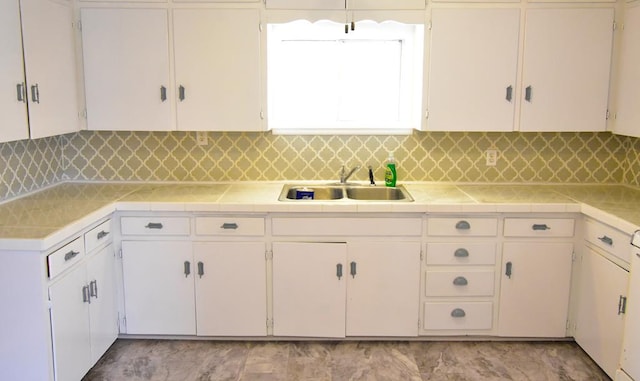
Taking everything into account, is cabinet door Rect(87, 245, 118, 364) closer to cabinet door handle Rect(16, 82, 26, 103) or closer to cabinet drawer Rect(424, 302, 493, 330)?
cabinet door handle Rect(16, 82, 26, 103)

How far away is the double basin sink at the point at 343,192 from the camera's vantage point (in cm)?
344

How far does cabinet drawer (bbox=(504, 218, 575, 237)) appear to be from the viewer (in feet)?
9.95

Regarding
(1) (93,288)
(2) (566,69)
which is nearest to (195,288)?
(1) (93,288)

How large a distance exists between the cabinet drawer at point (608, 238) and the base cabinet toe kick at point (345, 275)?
3cm

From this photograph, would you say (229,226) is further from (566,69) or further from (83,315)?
(566,69)

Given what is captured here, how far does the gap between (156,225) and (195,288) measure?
16.7 inches

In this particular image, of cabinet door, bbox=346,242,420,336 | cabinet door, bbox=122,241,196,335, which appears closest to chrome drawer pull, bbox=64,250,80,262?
cabinet door, bbox=122,241,196,335

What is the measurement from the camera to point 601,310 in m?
2.82

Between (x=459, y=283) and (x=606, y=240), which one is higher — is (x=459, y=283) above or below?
below

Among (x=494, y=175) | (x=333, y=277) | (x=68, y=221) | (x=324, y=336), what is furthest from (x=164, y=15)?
(x=494, y=175)

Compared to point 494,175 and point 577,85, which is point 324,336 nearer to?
point 494,175

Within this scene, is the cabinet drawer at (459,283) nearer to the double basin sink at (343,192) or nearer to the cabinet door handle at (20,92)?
the double basin sink at (343,192)

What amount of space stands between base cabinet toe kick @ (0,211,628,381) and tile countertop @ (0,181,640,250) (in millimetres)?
63

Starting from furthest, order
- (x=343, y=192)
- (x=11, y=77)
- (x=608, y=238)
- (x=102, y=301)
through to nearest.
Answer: (x=343, y=192)
(x=102, y=301)
(x=608, y=238)
(x=11, y=77)
